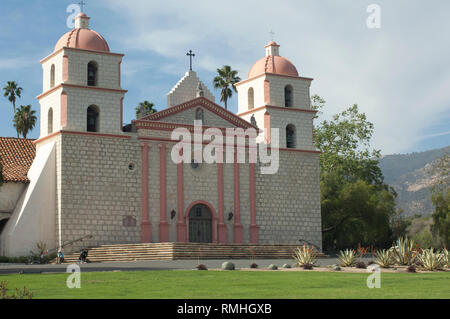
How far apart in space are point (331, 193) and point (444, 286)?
34.5 meters

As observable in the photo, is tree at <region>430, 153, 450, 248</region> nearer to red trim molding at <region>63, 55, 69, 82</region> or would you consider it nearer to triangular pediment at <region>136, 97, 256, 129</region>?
triangular pediment at <region>136, 97, 256, 129</region>

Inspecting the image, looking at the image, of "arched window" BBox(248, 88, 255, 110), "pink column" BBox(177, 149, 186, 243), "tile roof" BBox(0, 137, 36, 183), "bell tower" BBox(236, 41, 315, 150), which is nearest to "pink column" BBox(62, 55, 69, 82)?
"tile roof" BBox(0, 137, 36, 183)

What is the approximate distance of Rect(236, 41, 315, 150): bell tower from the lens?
→ 46.3 meters

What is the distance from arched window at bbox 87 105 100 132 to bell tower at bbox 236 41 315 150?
10089mm

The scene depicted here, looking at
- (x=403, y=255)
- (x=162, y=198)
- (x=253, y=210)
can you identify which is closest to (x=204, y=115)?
(x=162, y=198)

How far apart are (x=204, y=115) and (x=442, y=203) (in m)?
20.9

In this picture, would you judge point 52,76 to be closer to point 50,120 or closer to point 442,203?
point 50,120

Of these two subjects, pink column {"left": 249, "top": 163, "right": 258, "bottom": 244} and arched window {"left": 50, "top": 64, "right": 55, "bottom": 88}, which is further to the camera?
pink column {"left": 249, "top": 163, "right": 258, "bottom": 244}

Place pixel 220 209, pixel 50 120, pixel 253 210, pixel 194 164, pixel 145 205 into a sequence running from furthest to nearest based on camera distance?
1. pixel 253 210
2. pixel 220 209
3. pixel 194 164
4. pixel 50 120
5. pixel 145 205

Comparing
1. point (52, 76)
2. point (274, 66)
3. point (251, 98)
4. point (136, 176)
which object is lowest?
point (136, 176)

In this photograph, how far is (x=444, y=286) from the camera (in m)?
18.7

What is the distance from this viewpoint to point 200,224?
42.8m
